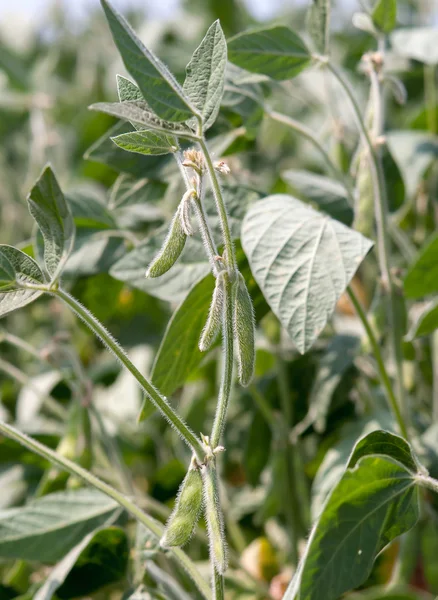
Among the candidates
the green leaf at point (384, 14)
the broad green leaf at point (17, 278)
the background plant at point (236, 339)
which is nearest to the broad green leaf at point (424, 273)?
the background plant at point (236, 339)

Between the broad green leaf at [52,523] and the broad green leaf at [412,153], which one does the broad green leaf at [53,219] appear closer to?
the broad green leaf at [52,523]

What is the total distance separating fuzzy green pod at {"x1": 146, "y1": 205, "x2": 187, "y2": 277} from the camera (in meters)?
0.45

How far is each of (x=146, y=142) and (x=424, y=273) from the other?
0.30 m

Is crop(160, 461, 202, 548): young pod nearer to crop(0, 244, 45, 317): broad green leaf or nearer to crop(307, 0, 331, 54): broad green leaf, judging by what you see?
crop(0, 244, 45, 317): broad green leaf

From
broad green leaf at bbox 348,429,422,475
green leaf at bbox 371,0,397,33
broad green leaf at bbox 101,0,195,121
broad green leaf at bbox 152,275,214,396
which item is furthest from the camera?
green leaf at bbox 371,0,397,33

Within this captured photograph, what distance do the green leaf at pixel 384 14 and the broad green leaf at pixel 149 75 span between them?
36cm

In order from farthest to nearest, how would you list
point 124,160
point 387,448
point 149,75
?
1. point 124,160
2. point 387,448
3. point 149,75

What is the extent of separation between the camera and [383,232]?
0.65 meters

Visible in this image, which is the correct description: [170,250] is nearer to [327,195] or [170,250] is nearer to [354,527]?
[354,527]

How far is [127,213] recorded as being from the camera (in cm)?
88

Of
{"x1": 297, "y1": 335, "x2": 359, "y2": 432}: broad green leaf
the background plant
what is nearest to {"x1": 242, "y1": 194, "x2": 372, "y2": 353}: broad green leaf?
the background plant

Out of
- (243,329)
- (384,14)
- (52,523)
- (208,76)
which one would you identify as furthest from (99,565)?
(384,14)

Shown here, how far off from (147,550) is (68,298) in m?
0.24

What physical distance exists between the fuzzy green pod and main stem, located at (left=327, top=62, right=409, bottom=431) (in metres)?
0.24
